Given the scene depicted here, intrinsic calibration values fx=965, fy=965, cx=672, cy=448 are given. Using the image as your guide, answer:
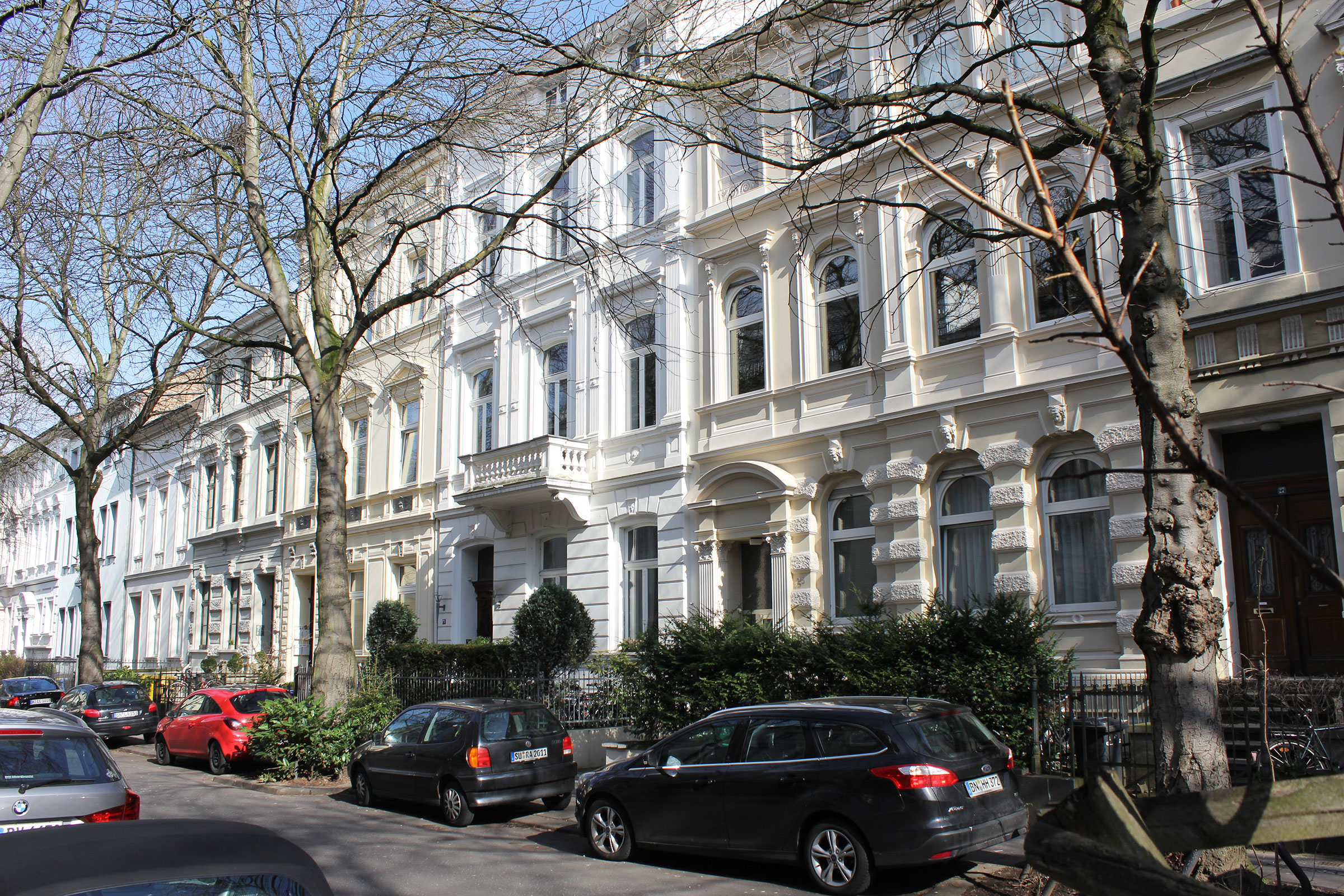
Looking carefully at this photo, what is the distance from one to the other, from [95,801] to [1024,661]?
8.96 meters

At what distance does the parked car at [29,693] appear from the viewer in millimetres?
26453

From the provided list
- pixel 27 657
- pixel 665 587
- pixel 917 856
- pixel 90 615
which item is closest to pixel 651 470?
pixel 665 587

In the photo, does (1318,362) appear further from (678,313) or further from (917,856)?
(678,313)

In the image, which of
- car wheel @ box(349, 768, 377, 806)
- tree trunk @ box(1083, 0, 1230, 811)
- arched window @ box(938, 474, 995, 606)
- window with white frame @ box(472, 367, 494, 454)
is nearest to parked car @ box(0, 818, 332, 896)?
tree trunk @ box(1083, 0, 1230, 811)

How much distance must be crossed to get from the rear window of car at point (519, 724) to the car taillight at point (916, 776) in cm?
554

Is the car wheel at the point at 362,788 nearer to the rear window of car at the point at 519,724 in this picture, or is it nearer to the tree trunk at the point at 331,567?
the rear window of car at the point at 519,724

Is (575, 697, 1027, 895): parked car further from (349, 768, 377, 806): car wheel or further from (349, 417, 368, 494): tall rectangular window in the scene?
(349, 417, 368, 494): tall rectangular window

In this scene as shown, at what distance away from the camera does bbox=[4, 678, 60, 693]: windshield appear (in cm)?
2719

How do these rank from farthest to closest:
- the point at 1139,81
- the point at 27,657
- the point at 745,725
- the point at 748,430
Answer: the point at 27,657
the point at 748,430
the point at 745,725
the point at 1139,81

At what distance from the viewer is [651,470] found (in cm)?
1994

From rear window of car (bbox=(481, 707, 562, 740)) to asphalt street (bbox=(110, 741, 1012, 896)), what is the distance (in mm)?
1029

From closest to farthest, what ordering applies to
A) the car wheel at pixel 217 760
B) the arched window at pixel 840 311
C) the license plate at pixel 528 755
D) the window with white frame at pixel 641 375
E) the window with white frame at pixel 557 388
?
the license plate at pixel 528 755 → the car wheel at pixel 217 760 → the arched window at pixel 840 311 → the window with white frame at pixel 641 375 → the window with white frame at pixel 557 388

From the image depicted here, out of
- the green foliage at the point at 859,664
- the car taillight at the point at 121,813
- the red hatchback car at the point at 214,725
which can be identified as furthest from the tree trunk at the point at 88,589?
the car taillight at the point at 121,813

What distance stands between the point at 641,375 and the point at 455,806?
1154 cm
